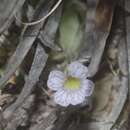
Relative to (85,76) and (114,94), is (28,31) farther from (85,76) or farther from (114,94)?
(114,94)

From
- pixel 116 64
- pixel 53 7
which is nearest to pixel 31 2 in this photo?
pixel 53 7

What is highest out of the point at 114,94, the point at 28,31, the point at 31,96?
the point at 28,31

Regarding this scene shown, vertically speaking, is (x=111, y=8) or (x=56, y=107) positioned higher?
(x=111, y=8)

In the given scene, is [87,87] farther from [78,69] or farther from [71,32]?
[71,32]

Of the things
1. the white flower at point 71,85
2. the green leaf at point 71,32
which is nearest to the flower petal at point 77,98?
the white flower at point 71,85

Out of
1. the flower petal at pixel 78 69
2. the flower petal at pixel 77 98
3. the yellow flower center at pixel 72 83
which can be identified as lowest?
the flower petal at pixel 77 98

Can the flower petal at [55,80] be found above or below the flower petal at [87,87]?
above

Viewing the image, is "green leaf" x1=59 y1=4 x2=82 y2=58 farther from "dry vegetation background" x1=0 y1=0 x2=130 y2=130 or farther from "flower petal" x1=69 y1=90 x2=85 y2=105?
"flower petal" x1=69 y1=90 x2=85 y2=105

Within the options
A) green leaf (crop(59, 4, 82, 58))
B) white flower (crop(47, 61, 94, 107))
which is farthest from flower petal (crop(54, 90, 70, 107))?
green leaf (crop(59, 4, 82, 58))

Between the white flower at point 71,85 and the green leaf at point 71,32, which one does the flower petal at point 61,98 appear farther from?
the green leaf at point 71,32
